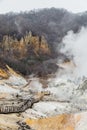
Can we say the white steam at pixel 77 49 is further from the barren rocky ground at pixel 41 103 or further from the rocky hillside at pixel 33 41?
the barren rocky ground at pixel 41 103

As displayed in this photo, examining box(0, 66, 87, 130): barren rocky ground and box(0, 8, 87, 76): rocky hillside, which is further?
box(0, 8, 87, 76): rocky hillside

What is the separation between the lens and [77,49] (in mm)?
43312

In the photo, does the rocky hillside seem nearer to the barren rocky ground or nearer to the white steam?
the white steam

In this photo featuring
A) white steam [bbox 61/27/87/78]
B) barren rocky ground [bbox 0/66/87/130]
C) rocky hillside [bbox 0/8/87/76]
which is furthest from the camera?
white steam [bbox 61/27/87/78]

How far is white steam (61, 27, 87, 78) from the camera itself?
125 ft

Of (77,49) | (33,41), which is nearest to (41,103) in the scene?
(33,41)

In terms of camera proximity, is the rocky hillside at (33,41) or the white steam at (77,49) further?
the white steam at (77,49)

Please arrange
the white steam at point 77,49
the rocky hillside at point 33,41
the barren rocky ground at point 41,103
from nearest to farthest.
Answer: the barren rocky ground at point 41,103 → the rocky hillside at point 33,41 → the white steam at point 77,49

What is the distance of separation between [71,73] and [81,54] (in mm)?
5272

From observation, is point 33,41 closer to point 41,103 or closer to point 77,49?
point 77,49

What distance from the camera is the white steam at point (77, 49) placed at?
37969mm

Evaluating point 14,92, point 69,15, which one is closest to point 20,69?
point 14,92

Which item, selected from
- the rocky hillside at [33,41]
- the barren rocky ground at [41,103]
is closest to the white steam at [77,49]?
the rocky hillside at [33,41]

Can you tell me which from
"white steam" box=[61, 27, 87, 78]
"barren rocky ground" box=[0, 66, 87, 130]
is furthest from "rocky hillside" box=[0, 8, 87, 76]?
"barren rocky ground" box=[0, 66, 87, 130]
